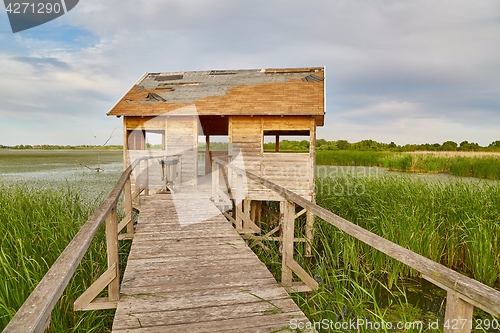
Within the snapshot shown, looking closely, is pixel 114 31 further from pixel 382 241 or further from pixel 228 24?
pixel 382 241

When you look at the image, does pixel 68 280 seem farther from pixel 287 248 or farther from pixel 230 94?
pixel 230 94

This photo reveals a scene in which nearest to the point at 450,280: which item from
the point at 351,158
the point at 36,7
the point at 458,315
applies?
the point at 458,315

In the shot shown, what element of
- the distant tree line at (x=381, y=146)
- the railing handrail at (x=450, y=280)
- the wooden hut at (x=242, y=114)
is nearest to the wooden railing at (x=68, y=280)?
the railing handrail at (x=450, y=280)

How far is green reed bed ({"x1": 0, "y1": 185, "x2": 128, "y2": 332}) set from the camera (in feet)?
9.96

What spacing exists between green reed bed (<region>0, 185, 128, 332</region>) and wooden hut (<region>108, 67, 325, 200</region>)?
4.00 metres

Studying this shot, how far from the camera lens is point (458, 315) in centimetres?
126

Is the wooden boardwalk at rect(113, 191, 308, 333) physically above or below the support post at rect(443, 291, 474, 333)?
below

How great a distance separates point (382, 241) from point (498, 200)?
7269 millimetres

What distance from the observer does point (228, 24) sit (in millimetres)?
20641

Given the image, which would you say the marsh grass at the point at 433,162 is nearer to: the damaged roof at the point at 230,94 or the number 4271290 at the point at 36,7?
the damaged roof at the point at 230,94

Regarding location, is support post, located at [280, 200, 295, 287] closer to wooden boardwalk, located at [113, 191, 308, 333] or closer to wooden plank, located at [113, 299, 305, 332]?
wooden boardwalk, located at [113, 191, 308, 333]

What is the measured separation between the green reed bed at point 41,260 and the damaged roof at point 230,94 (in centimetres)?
466

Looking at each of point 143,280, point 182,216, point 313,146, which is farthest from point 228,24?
point 143,280

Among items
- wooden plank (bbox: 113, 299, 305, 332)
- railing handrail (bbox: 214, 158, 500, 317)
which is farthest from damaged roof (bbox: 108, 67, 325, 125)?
railing handrail (bbox: 214, 158, 500, 317)
